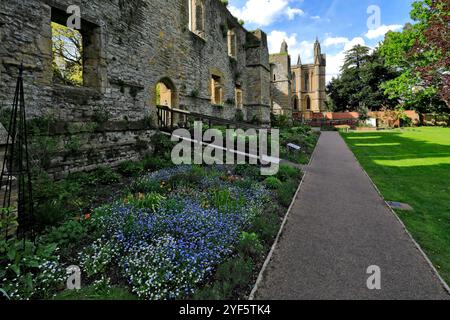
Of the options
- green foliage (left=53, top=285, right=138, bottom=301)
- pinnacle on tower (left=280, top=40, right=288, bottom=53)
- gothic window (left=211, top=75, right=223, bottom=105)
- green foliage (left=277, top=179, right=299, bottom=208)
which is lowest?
green foliage (left=53, top=285, right=138, bottom=301)

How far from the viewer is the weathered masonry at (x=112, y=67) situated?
6.05m

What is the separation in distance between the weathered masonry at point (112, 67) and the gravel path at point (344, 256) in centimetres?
596

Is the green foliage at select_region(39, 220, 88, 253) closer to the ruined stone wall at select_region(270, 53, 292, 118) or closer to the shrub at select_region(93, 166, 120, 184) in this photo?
the shrub at select_region(93, 166, 120, 184)

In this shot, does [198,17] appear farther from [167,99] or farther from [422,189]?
[422,189]

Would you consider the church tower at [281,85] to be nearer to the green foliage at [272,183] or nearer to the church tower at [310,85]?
the church tower at [310,85]

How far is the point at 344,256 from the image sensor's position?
4078 millimetres

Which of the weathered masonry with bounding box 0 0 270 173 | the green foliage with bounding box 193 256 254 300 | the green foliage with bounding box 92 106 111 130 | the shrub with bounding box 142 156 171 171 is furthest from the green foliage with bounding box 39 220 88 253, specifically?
the shrub with bounding box 142 156 171 171

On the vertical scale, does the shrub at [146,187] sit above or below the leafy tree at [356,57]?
below

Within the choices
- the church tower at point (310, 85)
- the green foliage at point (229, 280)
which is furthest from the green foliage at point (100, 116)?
the church tower at point (310, 85)

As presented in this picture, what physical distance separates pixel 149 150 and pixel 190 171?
3.24 m

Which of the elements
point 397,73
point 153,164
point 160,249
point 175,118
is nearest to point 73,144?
point 153,164

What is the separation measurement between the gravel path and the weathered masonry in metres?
5.96

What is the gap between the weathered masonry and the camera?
6047 mm
